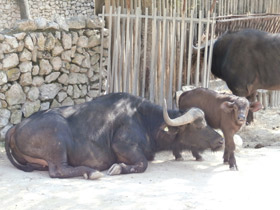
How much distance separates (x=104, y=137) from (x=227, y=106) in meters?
1.82

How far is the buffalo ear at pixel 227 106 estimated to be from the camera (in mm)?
6898

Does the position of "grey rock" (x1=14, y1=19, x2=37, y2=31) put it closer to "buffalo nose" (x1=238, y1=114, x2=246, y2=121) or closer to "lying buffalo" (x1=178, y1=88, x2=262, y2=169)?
"lying buffalo" (x1=178, y1=88, x2=262, y2=169)

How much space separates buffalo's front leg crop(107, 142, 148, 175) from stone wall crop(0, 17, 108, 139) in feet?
7.95

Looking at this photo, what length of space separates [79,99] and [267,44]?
414cm

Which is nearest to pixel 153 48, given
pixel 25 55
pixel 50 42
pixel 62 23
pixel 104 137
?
pixel 62 23

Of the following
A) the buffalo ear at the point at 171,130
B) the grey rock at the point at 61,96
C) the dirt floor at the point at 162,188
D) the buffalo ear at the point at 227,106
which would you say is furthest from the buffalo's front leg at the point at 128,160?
the grey rock at the point at 61,96

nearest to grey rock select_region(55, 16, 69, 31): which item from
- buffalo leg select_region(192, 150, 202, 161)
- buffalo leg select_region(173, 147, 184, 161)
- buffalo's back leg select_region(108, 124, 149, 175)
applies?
buffalo's back leg select_region(108, 124, 149, 175)

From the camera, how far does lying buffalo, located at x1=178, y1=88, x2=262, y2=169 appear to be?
22.5 feet

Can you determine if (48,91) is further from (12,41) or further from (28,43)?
(12,41)

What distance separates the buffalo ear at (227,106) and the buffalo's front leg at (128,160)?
1.36 m

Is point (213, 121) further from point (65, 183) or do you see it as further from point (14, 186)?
point (14, 186)

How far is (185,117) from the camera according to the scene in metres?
6.83

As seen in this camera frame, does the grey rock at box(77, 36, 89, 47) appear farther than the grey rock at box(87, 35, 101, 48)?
No

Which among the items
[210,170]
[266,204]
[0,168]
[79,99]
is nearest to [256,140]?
[210,170]
